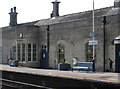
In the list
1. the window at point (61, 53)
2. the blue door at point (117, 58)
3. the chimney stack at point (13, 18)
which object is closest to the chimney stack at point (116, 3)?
the blue door at point (117, 58)

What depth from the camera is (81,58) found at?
21938 mm

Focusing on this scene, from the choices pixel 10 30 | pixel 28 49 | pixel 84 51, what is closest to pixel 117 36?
pixel 84 51

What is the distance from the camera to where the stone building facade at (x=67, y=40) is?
64.2ft

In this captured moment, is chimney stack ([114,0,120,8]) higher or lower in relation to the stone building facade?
higher

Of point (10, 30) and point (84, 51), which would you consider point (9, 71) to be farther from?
point (10, 30)

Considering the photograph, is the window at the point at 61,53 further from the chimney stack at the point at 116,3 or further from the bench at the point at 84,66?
the chimney stack at the point at 116,3

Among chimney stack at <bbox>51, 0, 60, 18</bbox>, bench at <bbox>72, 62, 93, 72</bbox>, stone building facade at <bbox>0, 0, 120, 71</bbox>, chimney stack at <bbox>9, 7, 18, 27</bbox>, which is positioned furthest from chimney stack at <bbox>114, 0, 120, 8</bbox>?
chimney stack at <bbox>9, 7, 18, 27</bbox>

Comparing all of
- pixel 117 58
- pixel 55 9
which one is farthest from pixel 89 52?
pixel 55 9

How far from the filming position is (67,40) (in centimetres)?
2325

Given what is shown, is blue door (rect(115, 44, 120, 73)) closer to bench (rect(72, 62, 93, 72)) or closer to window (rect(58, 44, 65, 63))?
bench (rect(72, 62, 93, 72))

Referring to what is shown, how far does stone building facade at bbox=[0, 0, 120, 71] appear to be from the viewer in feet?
64.2

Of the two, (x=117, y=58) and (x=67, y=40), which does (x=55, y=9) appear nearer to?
(x=67, y=40)

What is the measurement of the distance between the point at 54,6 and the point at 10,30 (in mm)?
6413

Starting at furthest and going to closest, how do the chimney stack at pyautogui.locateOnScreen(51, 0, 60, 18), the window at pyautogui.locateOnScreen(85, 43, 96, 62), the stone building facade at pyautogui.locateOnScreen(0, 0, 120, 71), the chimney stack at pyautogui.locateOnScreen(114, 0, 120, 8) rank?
the chimney stack at pyautogui.locateOnScreen(51, 0, 60, 18) → the window at pyautogui.locateOnScreen(85, 43, 96, 62) → the chimney stack at pyautogui.locateOnScreen(114, 0, 120, 8) → the stone building facade at pyautogui.locateOnScreen(0, 0, 120, 71)
